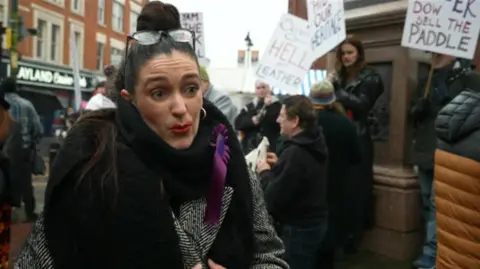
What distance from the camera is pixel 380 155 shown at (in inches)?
231

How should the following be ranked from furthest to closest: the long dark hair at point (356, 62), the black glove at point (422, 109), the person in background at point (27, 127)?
the person in background at point (27, 127)
the long dark hair at point (356, 62)
the black glove at point (422, 109)

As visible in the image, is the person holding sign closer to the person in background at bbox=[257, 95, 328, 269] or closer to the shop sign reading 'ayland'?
the person in background at bbox=[257, 95, 328, 269]

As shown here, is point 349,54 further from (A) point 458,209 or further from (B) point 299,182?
(A) point 458,209

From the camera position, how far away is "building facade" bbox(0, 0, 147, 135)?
2253 cm

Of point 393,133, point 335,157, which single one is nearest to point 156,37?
point 335,157

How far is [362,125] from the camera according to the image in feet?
18.2

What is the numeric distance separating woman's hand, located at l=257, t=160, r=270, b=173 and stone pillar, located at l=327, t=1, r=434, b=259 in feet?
5.72

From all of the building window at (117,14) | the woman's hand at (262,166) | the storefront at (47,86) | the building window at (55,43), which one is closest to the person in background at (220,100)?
the woman's hand at (262,166)

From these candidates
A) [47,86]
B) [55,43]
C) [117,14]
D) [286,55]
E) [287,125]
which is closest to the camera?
[287,125]

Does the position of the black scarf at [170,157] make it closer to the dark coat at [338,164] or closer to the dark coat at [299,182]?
the dark coat at [299,182]

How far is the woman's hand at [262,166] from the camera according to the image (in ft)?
13.9

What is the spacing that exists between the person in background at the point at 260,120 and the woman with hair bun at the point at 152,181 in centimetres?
523

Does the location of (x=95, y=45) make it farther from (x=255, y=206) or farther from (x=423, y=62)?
(x=255, y=206)

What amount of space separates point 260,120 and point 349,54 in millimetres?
2330
